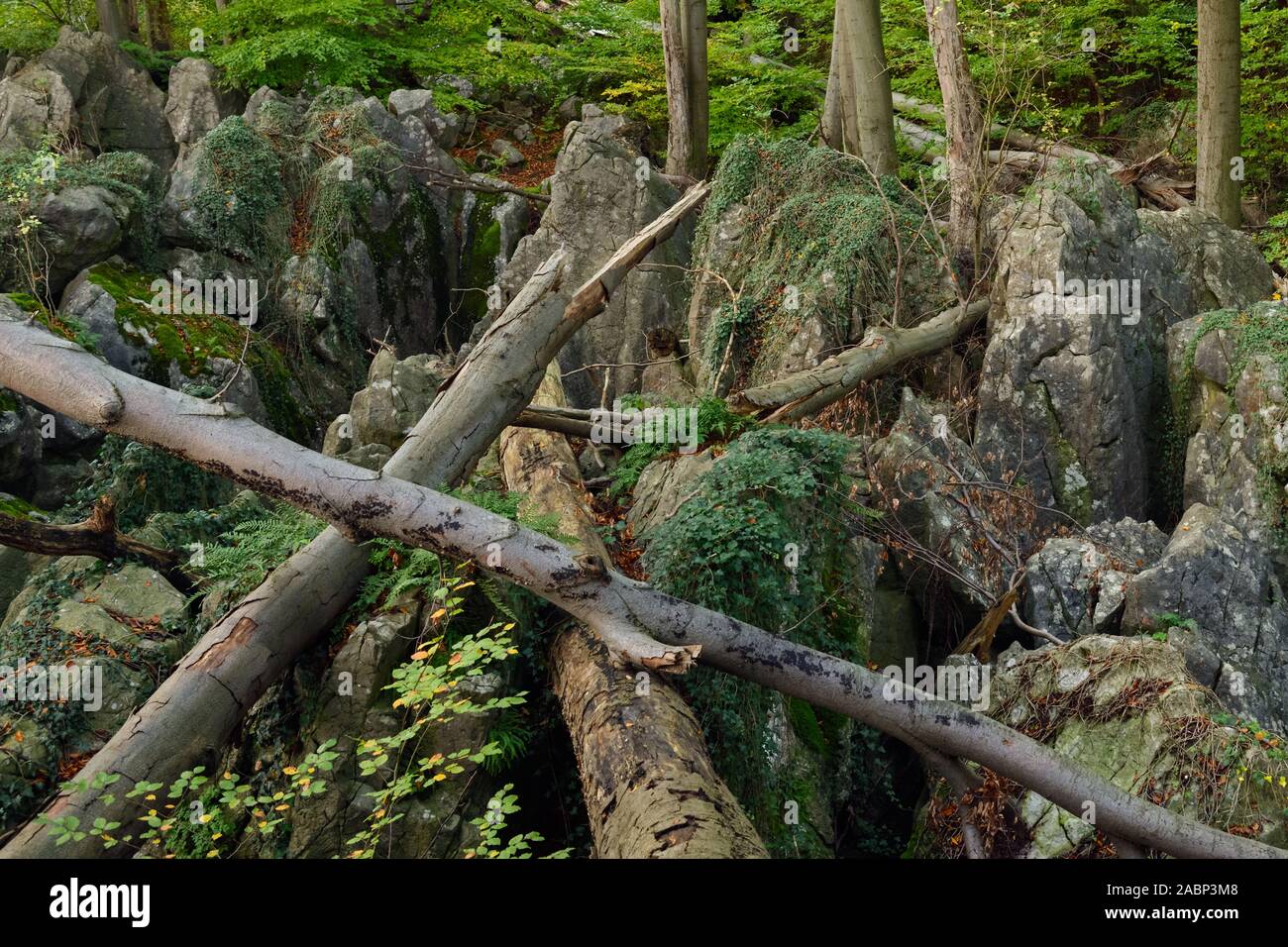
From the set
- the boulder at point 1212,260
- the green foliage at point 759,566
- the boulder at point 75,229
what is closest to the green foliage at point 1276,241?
the boulder at point 1212,260

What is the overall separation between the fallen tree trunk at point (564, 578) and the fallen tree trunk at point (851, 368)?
3.45 meters

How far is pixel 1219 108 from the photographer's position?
13.9 meters

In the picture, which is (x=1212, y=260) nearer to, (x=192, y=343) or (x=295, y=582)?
(x=295, y=582)

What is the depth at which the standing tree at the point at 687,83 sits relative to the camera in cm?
1570

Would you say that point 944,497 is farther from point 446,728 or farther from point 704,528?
point 446,728

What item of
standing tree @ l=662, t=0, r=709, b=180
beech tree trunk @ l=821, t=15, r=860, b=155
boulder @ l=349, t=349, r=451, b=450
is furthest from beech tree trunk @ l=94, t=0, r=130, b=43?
beech tree trunk @ l=821, t=15, r=860, b=155

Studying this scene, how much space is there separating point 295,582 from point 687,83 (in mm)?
11640

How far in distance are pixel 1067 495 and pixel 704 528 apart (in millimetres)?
6008

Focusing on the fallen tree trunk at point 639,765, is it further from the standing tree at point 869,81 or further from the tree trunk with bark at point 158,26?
the tree trunk with bark at point 158,26

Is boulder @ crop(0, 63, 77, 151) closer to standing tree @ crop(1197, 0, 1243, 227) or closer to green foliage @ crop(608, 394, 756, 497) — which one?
green foliage @ crop(608, 394, 756, 497)

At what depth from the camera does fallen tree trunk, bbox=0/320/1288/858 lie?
5.92m

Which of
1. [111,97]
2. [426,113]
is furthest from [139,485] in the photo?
[111,97]
